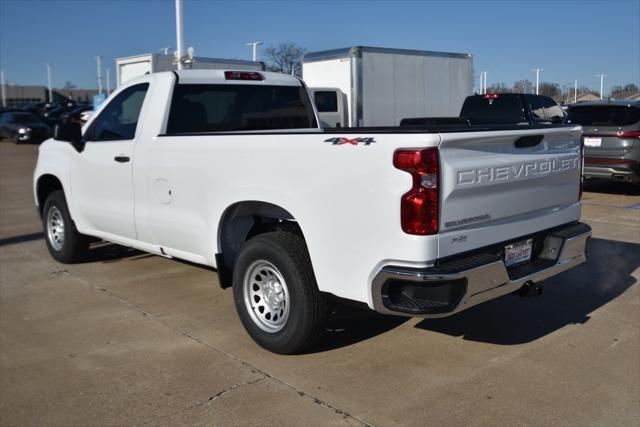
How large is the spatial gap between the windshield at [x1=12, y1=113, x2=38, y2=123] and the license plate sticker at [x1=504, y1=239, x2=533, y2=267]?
2964cm

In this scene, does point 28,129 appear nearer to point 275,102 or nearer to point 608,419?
point 275,102

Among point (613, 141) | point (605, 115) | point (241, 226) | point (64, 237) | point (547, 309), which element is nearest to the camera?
point (241, 226)

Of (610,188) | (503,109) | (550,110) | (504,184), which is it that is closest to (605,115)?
(610,188)

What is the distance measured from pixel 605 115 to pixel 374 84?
20.7 ft

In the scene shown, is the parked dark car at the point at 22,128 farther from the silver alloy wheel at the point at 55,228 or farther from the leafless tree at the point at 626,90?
the leafless tree at the point at 626,90

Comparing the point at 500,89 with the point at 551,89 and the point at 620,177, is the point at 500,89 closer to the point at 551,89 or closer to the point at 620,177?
the point at 551,89

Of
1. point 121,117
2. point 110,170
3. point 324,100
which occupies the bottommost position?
point 110,170

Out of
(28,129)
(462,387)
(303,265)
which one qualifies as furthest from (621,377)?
(28,129)

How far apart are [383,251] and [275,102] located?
299 centimetres

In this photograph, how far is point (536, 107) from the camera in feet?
55.3

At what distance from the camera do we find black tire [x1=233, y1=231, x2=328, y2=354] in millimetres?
4305

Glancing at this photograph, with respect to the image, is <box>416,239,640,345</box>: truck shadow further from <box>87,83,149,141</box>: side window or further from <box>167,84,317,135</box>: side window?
<box>87,83,149,141</box>: side window

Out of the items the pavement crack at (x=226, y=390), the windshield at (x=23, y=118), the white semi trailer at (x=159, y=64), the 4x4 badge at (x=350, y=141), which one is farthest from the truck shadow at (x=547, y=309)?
the windshield at (x=23, y=118)

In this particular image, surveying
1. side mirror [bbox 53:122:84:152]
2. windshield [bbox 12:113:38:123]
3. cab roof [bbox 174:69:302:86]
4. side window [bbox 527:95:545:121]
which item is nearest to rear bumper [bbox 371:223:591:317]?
cab roof [bbox 174:69:302:86]
